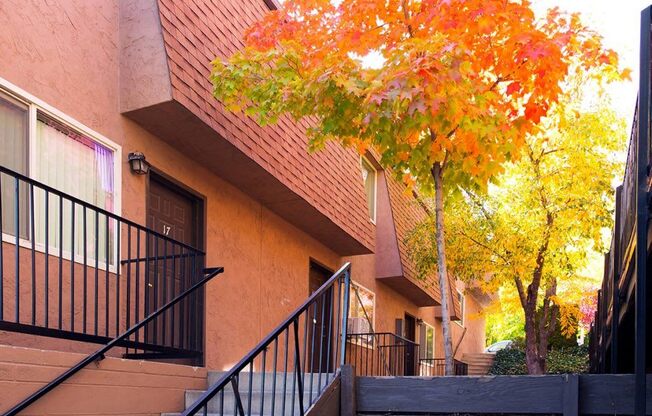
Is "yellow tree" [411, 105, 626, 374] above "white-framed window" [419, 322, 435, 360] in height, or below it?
above

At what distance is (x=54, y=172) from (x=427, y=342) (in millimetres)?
15682

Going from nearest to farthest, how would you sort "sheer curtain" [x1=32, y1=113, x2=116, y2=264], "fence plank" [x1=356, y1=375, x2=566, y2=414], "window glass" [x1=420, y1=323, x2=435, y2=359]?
1. "fence plank" [x1=356, y1=375, x2=566, y2=414]
2. "sheer curtain" [x1=32, y1=113, x2=116, y2=264]
3. "window glass" [x1=420, y1=323, x2=435, y2=359]

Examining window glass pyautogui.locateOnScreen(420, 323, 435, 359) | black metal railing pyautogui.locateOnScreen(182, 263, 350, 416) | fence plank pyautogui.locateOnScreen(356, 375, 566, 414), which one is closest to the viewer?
black metal railing pyautogui.locateOnScreen(182, 263, 350, 416)

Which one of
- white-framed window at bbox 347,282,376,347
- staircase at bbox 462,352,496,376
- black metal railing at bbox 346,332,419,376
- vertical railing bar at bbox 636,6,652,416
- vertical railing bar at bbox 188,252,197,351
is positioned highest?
vertical railing bar at bbox 636,6,652,416

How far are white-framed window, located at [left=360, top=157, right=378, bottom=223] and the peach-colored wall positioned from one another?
902 cm

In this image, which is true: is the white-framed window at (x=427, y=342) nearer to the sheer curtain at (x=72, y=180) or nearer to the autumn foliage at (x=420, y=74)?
the autumn foliage at (x=420, y=74)

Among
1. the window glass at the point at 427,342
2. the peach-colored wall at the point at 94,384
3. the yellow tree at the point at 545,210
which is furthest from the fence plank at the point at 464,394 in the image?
the window glass at the point at 427,342

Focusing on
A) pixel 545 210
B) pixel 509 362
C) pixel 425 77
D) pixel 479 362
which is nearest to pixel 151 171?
pixel 425 77

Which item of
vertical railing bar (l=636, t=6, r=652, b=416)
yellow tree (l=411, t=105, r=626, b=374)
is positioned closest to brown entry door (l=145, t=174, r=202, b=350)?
vertical railing bar (l=636, t=6, r=652, b=416)

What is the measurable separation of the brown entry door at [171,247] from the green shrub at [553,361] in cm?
1362

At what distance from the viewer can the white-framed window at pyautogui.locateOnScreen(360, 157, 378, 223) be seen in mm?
14875

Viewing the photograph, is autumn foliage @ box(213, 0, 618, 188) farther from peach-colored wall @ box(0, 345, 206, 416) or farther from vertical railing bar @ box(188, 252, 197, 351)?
peach-colored wall @ box(0, 345, 206, 416)

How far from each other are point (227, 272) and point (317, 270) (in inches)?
145

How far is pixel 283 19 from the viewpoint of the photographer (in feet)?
25.9
